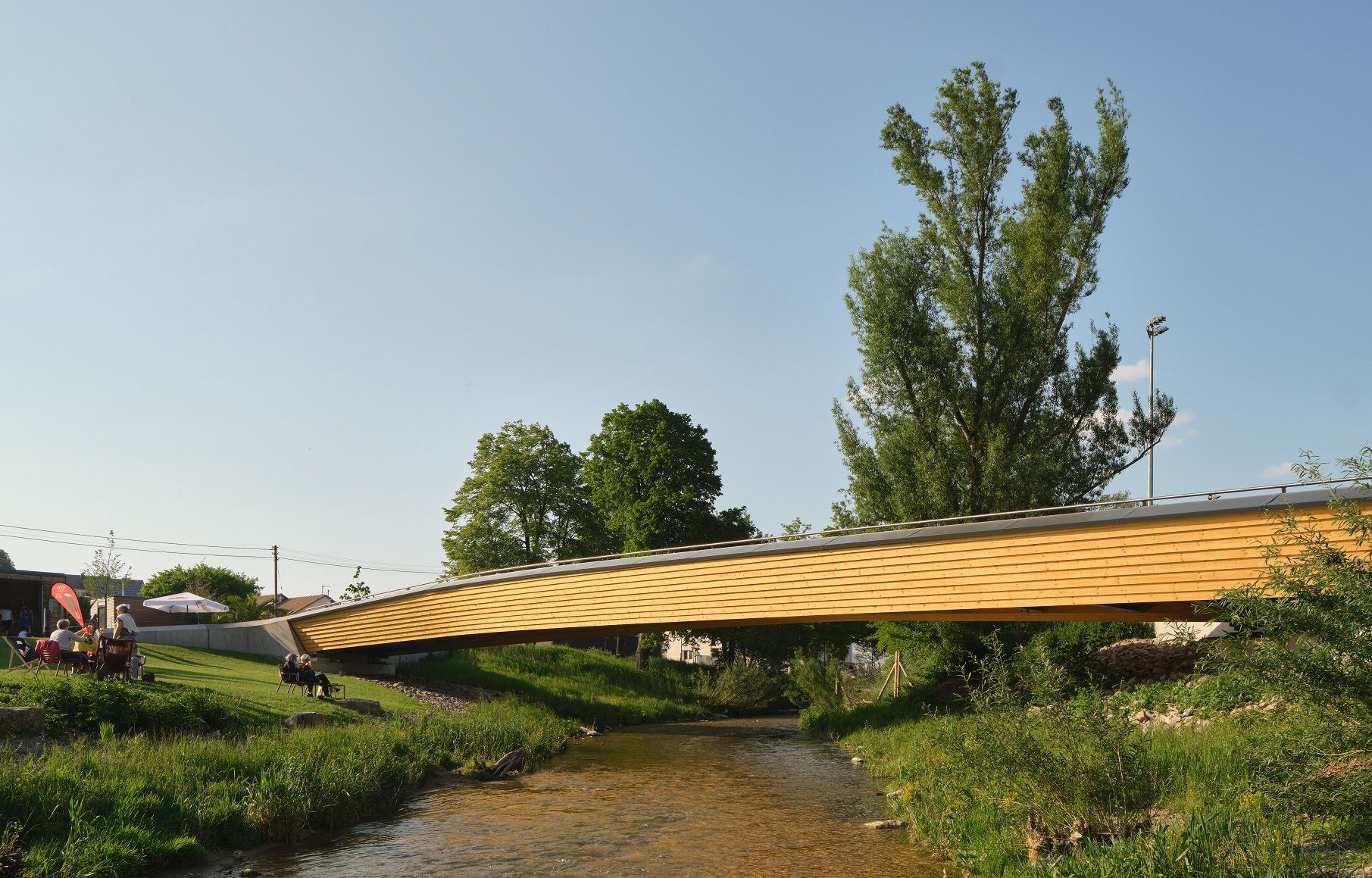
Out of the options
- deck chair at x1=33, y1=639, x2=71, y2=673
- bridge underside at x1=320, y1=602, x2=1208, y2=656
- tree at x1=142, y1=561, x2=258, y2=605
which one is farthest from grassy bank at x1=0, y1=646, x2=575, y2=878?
tree at x1=142, y1=561, x2=258, y2=605

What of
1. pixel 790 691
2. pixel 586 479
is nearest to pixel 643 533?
pixel 586 479

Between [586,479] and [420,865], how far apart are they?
25.9 m

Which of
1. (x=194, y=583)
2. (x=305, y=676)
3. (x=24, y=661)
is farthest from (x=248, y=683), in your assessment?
(x=194, y=583)

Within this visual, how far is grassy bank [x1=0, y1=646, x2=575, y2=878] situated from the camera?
8.10 meters

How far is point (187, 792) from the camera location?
32.3ft

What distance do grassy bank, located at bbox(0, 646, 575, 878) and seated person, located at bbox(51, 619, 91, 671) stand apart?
3.29 ft

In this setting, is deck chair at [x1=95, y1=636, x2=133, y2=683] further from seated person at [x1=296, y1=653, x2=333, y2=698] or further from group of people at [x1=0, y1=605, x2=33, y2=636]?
group of people at [x1=0, y1=605, x2=33, y2=636]

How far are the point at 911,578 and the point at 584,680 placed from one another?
18.3m

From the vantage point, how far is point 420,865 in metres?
9.34

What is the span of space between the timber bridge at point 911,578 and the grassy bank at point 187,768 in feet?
11.0

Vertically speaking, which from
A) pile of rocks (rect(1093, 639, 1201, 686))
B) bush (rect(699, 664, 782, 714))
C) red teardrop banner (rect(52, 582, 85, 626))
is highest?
red teardrop banner (rect(52, 582, 85, 626))

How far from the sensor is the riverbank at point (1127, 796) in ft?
21.6

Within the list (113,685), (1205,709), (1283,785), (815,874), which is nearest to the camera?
(1283,785)

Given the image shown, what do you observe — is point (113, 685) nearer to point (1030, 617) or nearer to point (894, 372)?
point (1030, 617)
